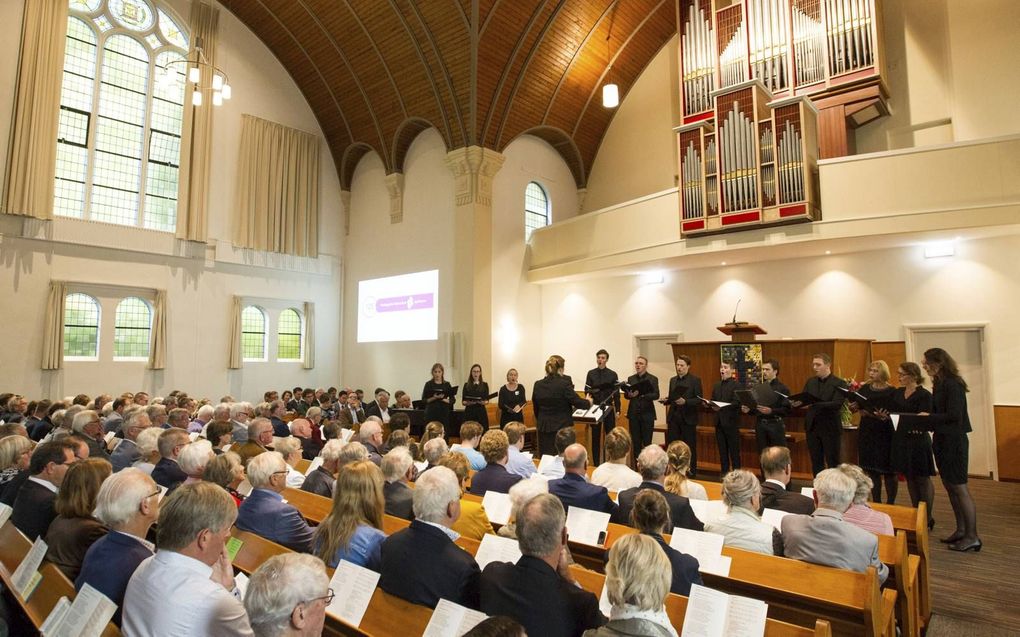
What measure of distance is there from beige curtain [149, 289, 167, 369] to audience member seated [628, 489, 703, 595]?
11.3 metres

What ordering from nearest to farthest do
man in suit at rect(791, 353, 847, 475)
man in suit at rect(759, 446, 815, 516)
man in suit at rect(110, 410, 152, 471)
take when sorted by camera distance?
man in suit at rect(759, 446, 815, 516), man in suit at rect(110, 410, 152, 471), man in suit at rect(791, 353, 847, 475)

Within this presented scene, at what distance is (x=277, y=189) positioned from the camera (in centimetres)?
1315

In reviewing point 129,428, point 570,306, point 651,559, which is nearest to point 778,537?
point 651,559

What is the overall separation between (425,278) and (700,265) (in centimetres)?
535

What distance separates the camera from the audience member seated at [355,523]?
2658 millimetres

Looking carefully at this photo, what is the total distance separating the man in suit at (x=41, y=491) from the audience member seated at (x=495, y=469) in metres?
2.28

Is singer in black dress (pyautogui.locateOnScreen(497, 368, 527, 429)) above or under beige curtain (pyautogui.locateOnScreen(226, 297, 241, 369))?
under

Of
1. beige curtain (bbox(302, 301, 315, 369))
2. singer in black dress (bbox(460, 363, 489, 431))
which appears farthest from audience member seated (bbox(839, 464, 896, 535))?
beige curtain (bbox(302, 301, 315, 369))

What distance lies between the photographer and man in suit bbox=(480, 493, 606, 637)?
1.90m

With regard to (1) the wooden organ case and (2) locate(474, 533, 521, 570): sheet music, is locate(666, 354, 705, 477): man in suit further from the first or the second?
(2) locate(474, 533, 521, 570): sheet music

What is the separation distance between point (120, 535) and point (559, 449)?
114 inches

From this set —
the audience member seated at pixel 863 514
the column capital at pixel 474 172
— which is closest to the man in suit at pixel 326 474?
the audience member seated at pixel 863 514

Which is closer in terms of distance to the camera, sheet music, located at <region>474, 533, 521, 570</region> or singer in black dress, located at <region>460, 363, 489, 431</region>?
sheet music, located at <region>474, 533, 521, 570</region>

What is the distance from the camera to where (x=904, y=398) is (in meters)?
5.12
